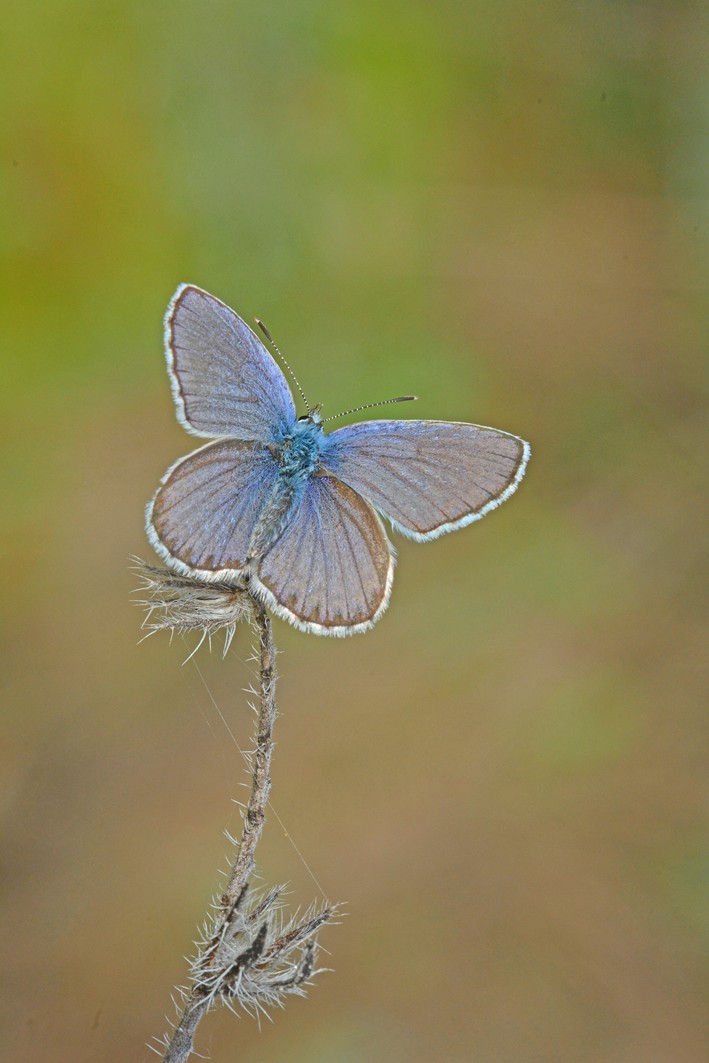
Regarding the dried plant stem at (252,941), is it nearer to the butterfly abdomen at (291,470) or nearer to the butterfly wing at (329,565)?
the butterfly wing at (329,565)

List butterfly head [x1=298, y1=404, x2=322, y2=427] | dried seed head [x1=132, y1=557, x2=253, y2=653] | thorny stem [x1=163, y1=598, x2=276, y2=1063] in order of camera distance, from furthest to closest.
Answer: butterfly head [x1=298, y1=404, x2=322, y2=427] < dried seed head [x1=132, y1=557, x2=253, y2=653] < thorny stem [x1=163, y1=598, x2=276, y2=1063]

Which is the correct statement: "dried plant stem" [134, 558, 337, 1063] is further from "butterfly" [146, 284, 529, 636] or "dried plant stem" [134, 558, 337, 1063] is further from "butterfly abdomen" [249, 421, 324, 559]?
"butterfly abdomen" [249, 421, 324, 559]

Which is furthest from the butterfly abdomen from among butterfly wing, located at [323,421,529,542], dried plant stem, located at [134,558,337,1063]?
dried plant stem, located at [134,558,337,1063]

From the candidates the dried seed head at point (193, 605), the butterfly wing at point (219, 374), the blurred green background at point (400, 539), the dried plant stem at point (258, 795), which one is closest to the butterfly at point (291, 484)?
the butterfly wing at point (219, 374)

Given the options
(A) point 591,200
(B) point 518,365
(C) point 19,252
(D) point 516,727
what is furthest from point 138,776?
(A) point 591,200

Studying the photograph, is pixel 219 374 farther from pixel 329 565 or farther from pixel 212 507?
pixel 329 565

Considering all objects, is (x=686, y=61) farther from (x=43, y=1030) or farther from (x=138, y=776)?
(x=43, y=1030)

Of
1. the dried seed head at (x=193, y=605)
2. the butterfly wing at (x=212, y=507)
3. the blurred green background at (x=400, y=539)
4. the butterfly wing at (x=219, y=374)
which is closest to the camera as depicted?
the dried seed head at (x=193, y=605)
